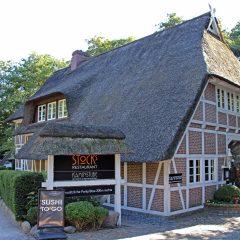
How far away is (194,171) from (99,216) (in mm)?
5238

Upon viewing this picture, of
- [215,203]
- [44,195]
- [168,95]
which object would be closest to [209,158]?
[215,203]

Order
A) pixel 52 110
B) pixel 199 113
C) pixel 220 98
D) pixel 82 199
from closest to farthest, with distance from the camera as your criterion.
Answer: pixel 82 199, pixel 199 113, pixel 220 98, pixel 52 110

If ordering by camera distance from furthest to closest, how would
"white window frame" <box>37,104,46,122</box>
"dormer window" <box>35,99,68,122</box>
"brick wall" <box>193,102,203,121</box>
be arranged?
"white window frame" <box>37,104,46,122</box>, "dormer window" <box>35,99,68,122</box>, "brick wall" <box>193,102,203,121</box>

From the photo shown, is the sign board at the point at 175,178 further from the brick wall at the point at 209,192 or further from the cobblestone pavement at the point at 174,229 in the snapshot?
the brick wall at the point at 209,192

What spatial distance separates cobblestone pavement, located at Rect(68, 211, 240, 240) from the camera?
10.1 metres

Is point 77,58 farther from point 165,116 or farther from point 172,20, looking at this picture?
point 165,116

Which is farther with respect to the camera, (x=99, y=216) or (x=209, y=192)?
(x=209, y=192)

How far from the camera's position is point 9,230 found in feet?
37.6

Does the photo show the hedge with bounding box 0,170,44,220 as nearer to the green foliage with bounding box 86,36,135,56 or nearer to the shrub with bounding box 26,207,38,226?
the shrub with bounding box 26,207,38,226

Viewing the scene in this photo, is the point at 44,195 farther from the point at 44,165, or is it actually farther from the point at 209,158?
the point at 44,165

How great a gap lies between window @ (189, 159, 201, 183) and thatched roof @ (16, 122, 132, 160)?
A: 12.9 ft

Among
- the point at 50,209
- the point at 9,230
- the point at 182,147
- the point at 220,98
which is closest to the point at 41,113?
the point at 220,98

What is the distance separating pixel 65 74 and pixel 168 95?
47.9ft

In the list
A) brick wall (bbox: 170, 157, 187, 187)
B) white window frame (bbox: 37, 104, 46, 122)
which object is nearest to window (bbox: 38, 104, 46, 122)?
white window frame (bbox: 37, 104, 46, 122)
